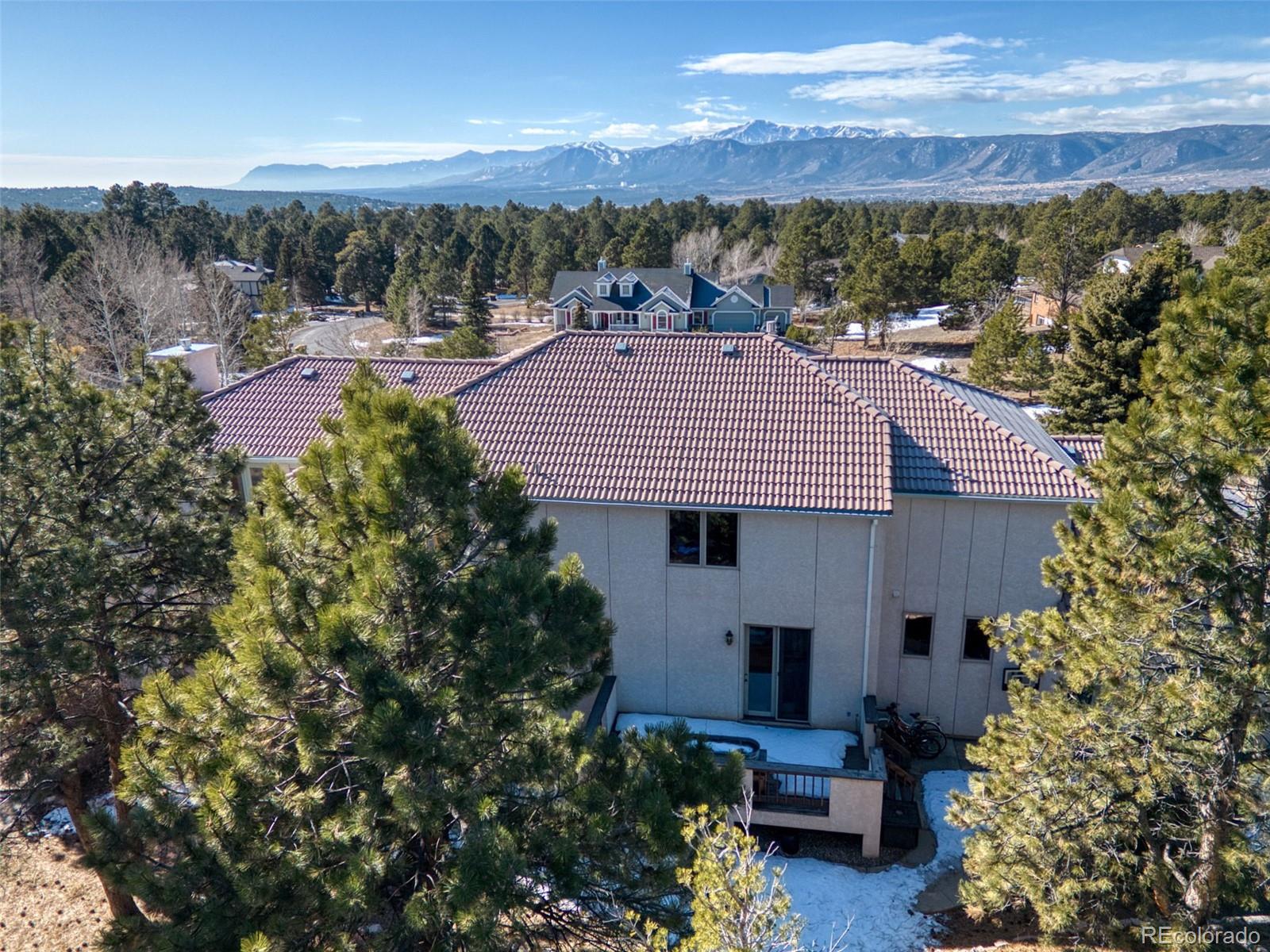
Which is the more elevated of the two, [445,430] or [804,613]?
[445,430]

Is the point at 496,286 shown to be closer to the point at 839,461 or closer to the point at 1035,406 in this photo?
the point at 1035,406

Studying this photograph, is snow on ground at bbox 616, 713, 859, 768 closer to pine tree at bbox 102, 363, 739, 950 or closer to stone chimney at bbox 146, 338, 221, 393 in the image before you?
pine tree at bbox 102, 363, 739, 950

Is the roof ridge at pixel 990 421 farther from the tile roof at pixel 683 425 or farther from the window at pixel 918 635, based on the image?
the window at pixel 918 635

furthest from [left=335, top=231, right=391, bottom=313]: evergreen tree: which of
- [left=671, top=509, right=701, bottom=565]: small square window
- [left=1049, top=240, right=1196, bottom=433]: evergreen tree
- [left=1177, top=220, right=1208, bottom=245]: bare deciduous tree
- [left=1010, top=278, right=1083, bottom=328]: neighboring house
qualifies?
[left=671, top=509, right=701, bottom=565]: small square window

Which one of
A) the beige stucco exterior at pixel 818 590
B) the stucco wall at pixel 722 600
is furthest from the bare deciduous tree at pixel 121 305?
the beige stucco exterior at pixel 818 590

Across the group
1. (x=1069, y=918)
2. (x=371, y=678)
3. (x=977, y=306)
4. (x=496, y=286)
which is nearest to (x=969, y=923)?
(x=1069, y=918)

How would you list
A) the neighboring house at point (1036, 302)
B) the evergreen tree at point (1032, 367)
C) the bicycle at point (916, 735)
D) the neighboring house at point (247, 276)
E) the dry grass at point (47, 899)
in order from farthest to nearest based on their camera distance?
1. the neighboring house at point (247, 276)
2. the neighboring house at point (1036, 302)
3. the evergreen tree at point (1032, 367)
4. the bicycle at point (916, 735)
5. the dry grass at point (47, 899)
